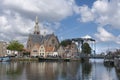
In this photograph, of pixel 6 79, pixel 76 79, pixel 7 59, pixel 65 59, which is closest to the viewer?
pixel 6 79

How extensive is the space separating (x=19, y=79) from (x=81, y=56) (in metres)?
141

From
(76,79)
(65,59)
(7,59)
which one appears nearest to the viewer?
(76,79)

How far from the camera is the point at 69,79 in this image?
59000 mm

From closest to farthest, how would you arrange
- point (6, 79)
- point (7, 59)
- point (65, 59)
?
point (6, 79) → point (7, 59) → point (65, 59)

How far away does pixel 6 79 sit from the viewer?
56.0 m

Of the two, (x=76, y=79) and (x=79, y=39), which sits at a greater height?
(x=79, y=39)

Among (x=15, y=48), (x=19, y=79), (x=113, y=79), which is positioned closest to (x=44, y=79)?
(x=19, y=79)

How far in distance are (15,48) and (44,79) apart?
144286 mm

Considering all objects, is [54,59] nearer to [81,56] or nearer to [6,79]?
[81,56]

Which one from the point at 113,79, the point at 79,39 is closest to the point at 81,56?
the point at 79,39

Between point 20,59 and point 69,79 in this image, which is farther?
point 20,59

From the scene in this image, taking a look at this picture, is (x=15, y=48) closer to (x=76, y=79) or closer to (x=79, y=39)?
(x=79, y=39)

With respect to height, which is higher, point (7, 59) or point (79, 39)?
point (79, 39)

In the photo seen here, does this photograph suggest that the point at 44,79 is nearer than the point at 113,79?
Yes
